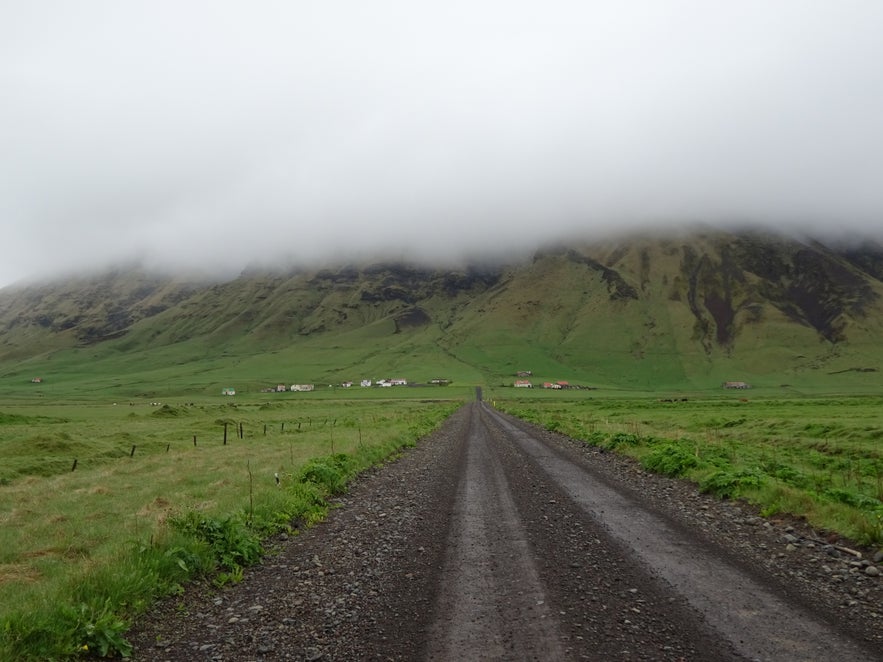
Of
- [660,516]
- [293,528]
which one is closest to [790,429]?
[660,516]

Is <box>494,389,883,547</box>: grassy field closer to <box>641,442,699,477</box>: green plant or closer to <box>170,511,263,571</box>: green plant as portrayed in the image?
<box>641,442,699,477</box>: green plant

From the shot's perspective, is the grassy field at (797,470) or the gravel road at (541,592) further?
the grassy field at (797,470)

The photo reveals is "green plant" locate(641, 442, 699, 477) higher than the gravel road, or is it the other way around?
the gravel road

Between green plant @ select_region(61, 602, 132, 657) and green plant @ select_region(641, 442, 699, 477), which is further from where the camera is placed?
green plant @ select_region(641, 442, 699, 477)

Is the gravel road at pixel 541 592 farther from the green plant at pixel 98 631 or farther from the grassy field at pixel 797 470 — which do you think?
the grassy field at pixel 797 470

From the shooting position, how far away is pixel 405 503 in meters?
16.8

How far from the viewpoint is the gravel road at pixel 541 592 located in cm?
724

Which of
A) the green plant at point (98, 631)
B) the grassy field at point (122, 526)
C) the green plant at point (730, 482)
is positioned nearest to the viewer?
the green plant at point (98, 631)

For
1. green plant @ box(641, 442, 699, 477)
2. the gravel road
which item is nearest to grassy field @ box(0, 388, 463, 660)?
the gravel road

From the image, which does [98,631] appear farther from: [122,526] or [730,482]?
[730,482]

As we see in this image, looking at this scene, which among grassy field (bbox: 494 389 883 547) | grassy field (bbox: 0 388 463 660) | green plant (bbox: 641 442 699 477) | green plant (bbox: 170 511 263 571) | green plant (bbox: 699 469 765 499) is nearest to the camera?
grassy field (bbox: 0 388 463 660)

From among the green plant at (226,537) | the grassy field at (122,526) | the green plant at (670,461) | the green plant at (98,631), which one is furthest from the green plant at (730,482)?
the green plant at (98,631)

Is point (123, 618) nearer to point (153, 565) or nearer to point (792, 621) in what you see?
point (153, 565)

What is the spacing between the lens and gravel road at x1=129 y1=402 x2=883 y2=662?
7.24 m
